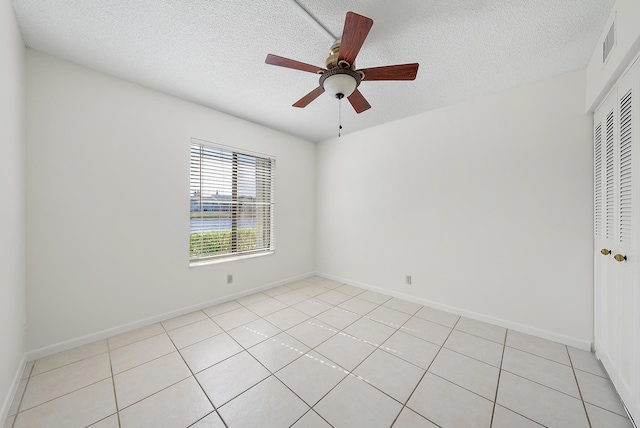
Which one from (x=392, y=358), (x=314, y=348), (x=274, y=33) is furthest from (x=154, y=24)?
(x=392, y=358)

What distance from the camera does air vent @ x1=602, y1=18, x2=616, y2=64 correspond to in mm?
1539

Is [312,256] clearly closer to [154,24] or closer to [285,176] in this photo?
[285,176]

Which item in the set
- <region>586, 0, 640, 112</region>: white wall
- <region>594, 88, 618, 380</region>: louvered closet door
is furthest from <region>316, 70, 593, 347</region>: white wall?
<region>586, 0, 640, 112</region>: white wall

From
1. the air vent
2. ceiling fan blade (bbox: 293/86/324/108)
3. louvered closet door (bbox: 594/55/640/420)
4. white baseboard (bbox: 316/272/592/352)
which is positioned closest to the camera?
louvered closet door (bbox: 594/55/640/420)

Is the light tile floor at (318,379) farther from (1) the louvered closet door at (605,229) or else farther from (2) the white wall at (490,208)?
(2) the white wall at (490,208)

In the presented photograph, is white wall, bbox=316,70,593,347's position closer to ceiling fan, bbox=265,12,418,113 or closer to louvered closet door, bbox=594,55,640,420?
louvered closet door, bbox=594,55,640,420

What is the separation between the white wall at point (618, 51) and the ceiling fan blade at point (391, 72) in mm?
1135

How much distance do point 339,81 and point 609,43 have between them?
1.89 metres

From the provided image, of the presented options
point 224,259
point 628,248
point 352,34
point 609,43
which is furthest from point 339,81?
point 224,259

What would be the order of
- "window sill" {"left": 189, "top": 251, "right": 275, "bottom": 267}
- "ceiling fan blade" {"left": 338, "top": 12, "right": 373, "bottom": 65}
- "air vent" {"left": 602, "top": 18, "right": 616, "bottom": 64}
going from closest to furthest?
"ceiling fan blade" {"left": 338, "top": 12, "right": 373, "bottom": 65}, "air vent" {"left": 602, "top": 18, "right": 616, "bottom": 64}, "window sill" {"left": 189, "top": 251, "right": 275, "bottom": 267}

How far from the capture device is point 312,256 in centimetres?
457

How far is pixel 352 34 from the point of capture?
4.58 ft

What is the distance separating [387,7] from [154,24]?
1.69 meters

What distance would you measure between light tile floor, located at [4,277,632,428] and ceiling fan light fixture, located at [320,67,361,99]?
2217 mm
